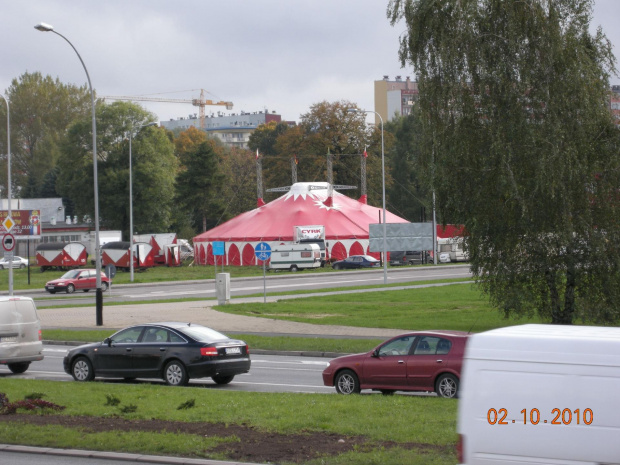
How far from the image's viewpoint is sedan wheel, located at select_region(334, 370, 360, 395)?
16156 millimetres

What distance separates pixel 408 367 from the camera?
51.3 ft

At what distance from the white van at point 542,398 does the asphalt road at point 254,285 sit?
40.2 m

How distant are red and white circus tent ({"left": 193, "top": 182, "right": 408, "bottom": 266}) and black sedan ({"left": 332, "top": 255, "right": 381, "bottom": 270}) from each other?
243 cm

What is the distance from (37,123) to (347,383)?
382 feet

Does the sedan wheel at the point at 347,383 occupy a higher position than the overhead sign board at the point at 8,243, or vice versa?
the overhead sign board at the point at 8,243

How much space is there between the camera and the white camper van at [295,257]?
7212cm

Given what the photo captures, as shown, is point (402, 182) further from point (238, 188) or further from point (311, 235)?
point (311, 235)

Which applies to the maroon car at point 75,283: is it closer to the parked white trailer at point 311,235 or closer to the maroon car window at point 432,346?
the parked white trailer at point 311,235

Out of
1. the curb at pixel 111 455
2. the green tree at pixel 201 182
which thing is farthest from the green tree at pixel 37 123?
the curb at pixel 111 455

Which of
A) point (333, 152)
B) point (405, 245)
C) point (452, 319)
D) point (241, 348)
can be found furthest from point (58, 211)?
point (241, 348)

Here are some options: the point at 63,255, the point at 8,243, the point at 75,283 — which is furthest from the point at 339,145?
the point at 8,243

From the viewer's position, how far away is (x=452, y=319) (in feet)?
104

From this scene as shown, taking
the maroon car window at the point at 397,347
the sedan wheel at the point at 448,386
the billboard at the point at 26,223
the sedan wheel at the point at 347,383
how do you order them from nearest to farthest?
1. the sedan wheel at the point at 448,386
2. the maroon car window at the point at 397,347
3. the sedan wheel at the point at 347,383
4. the billboard at the point at 26,223

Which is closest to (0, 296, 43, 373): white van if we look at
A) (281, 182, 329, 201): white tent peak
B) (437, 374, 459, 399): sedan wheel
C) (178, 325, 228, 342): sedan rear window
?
(178, 325, 228, 342): sedan rear window
